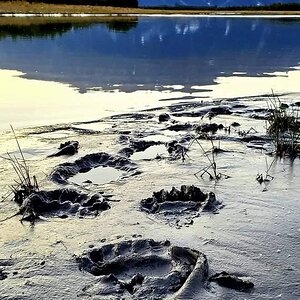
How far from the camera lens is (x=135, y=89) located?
11.5 m

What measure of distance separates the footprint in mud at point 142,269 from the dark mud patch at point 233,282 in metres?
0.09

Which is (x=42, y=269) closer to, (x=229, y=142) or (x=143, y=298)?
(x=143, y=298)

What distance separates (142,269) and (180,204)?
1.25 meters

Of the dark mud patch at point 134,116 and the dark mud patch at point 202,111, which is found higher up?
the dark mud patch at point 202,111

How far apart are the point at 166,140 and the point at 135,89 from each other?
4154mm

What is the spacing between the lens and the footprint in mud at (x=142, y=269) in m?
3.59

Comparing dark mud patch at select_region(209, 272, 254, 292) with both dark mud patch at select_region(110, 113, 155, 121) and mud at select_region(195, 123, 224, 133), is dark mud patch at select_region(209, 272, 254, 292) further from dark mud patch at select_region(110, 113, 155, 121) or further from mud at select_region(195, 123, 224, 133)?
dark mud patch at select_region(110, 113, 155, 121)

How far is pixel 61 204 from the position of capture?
508 centimetres

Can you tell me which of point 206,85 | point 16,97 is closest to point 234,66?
point 206,85

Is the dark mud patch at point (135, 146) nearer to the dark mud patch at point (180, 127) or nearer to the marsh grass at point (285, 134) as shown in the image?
the dark mud patch at point (180, 127)

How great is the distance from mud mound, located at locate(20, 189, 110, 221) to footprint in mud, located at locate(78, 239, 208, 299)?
832 millimetres

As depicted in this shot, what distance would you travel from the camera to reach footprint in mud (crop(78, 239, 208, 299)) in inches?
141

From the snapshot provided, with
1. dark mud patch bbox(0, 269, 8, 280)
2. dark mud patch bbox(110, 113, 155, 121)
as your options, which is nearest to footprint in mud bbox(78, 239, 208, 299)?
dark mud patch bbox(0, 269, 8, 280)


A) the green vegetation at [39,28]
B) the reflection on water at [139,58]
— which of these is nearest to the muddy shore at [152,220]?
the reflection on water at [139,58]
